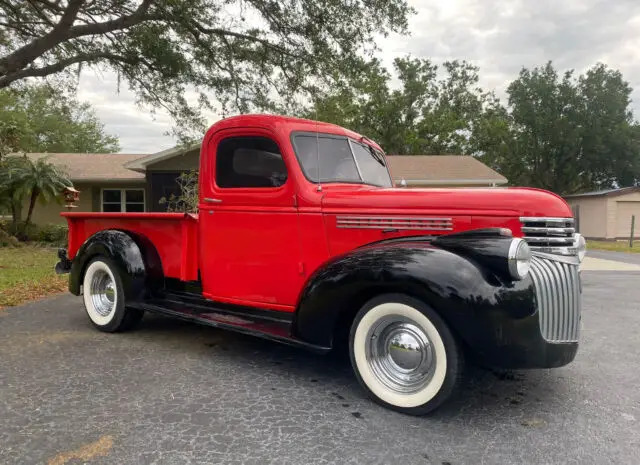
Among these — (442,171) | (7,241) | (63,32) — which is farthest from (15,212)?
(442,171)

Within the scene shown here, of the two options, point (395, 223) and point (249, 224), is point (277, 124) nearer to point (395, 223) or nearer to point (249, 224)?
point (249, 224)

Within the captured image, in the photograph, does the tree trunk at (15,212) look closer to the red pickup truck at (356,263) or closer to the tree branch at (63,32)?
the tree branch at (63,32)

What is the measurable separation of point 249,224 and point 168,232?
3.40 ft

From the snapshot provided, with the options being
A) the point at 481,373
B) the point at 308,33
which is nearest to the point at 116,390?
the point at 481,373

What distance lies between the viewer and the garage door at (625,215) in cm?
2445

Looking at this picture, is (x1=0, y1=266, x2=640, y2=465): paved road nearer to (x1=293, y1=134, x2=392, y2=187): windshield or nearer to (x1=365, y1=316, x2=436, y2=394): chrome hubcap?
(x1=365, y1=316, x2=436, y2=394): chrome hubcap

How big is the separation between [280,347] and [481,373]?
171cm

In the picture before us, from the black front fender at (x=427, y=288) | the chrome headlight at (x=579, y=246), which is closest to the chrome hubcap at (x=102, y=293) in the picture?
the black front fender at (x=427, y=288)

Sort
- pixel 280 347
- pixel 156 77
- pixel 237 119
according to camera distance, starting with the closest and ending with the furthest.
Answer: pixel 237 119 → pixel 280 347 → pixel 156 77

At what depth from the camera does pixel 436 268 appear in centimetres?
281

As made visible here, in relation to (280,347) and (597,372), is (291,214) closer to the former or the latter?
(280,347)

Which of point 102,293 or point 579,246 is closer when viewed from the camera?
point 579,246

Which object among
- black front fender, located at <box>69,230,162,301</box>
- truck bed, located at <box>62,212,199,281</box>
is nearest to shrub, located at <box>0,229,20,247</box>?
truck bed, located at <box>62,212,199,281</box>

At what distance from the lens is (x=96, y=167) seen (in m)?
21.1
